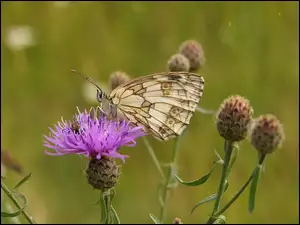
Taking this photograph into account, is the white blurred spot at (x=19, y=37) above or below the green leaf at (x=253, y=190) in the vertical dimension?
above

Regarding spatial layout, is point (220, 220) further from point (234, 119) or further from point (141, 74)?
point (141, 74)

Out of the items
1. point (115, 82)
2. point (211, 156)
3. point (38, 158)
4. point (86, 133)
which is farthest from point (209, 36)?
point (86, 133)

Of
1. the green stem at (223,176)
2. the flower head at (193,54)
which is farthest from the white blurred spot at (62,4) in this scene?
the green stem at (223,176)

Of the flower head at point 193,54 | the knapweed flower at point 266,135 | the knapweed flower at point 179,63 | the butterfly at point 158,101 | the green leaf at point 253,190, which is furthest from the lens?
the flower head at point 193,54

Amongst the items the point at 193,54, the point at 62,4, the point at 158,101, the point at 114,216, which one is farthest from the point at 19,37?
the point at 114,216

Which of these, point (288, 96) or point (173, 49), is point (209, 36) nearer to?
point (173, 49)

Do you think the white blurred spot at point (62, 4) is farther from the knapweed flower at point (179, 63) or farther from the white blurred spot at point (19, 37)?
the knapweed flower at point (179, 63)

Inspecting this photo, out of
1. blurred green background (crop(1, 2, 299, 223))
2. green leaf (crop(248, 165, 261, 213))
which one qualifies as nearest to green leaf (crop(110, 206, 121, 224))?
green leaf (crop(248, 165, 261, 213))
